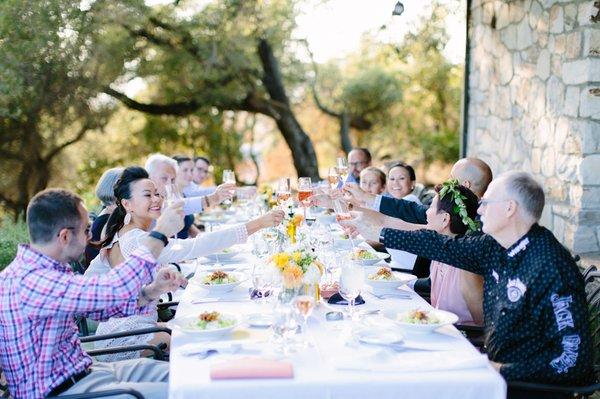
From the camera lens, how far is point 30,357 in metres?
2.42

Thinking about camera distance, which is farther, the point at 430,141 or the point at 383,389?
the point at 430,141

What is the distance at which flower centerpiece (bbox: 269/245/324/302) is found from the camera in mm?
2691

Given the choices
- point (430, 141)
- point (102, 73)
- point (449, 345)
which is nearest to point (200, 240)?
point (449, 345)

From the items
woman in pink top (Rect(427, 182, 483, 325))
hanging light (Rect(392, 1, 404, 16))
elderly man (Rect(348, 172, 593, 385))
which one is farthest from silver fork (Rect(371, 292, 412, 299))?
hanging light (Rect(392, 1, 404, 16))

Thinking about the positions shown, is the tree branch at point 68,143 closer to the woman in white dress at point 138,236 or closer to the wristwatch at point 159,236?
the woman in white dress at point 138,236

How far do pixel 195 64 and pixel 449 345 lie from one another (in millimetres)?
8566

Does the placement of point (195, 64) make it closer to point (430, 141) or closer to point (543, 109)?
point (430, 141)

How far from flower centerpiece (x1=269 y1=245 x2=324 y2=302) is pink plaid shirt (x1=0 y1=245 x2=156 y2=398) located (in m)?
0.52

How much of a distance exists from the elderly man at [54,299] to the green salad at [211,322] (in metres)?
0.25

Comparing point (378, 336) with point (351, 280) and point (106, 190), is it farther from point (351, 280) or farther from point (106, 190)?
point (106, 190)

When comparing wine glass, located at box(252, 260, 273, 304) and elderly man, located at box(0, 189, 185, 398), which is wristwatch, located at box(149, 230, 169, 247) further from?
wine glass, located at box(252, 260, 273, 304)

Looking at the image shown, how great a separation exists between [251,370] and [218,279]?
131cm

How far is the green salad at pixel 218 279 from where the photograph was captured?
3.41 meters

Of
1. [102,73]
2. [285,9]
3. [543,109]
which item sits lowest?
[543,109]
